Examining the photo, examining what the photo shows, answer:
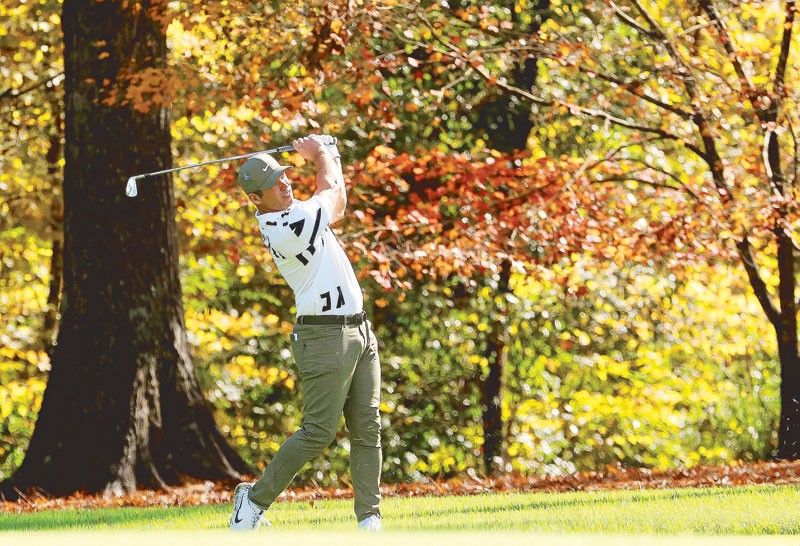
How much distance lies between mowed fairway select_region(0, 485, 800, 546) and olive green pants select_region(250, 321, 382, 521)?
10.4 inches

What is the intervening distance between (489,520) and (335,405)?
1480 millimetres

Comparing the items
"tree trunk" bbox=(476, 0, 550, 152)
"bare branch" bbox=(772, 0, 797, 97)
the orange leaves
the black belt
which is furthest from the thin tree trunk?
the black belt

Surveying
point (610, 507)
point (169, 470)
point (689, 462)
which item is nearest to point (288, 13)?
point (169, 470)

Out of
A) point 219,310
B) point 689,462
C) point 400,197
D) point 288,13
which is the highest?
point 288,13

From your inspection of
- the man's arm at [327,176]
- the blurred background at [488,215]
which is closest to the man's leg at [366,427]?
the man's arm at [327,176]

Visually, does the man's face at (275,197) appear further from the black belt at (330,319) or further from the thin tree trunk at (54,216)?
the thin tree trunk at (54,216)

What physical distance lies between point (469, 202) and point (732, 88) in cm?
258

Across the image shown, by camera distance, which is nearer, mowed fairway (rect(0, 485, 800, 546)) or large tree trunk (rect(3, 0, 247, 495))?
mowed fairway (rect(0, 485, 800, 546))

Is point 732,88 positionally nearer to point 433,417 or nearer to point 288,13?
point 288,13

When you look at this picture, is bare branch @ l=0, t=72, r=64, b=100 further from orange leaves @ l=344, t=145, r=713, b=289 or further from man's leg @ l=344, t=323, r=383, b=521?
man's leg @ l=344, t=323, r=383, b=521

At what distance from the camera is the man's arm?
22.0 feet

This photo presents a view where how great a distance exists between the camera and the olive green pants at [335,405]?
21.7 feet

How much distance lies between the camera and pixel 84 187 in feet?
37.7

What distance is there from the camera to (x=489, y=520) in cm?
764
